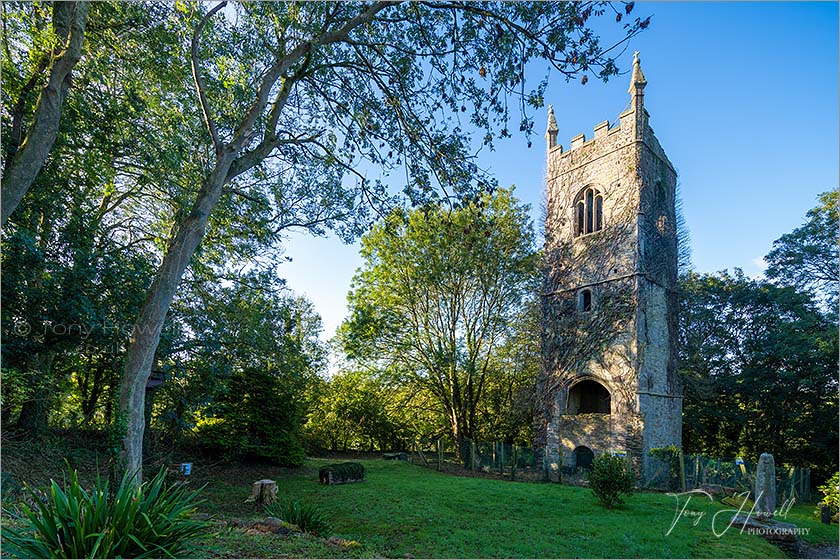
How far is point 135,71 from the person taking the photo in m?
8.08

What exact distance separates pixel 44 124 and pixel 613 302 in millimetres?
16806

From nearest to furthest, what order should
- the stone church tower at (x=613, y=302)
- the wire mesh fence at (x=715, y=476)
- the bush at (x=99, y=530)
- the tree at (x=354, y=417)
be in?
the bush at (x=99, y=530), the wire mesh fence at (x=715, y=476), the stone church tower at (x=613, y=302), the tree at (x=354, y=417)

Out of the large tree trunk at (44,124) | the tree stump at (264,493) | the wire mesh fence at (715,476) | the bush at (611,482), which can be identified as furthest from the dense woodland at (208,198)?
the bush at (611,482)

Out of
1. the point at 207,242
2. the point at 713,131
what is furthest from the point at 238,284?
the point at 713,131

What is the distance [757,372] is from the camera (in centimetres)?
1862

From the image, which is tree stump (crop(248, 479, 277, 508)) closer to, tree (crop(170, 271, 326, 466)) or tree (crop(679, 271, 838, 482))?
tree (crop(170, 271, 326, 466))

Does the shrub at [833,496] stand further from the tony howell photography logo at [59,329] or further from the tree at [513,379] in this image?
the tony howell photography logo at [59,329]

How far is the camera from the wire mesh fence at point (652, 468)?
12.9 m

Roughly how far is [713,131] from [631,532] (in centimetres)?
813

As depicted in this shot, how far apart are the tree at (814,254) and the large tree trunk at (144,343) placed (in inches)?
887

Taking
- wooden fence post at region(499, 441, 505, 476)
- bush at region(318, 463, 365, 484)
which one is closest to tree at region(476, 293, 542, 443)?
wooden fence post at region(499, 441, 505, 476)

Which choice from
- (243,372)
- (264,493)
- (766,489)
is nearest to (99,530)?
(264,493)

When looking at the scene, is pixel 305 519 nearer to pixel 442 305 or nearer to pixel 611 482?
pixel 611 482

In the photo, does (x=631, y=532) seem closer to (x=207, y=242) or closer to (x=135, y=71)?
(x=207, y=242)
